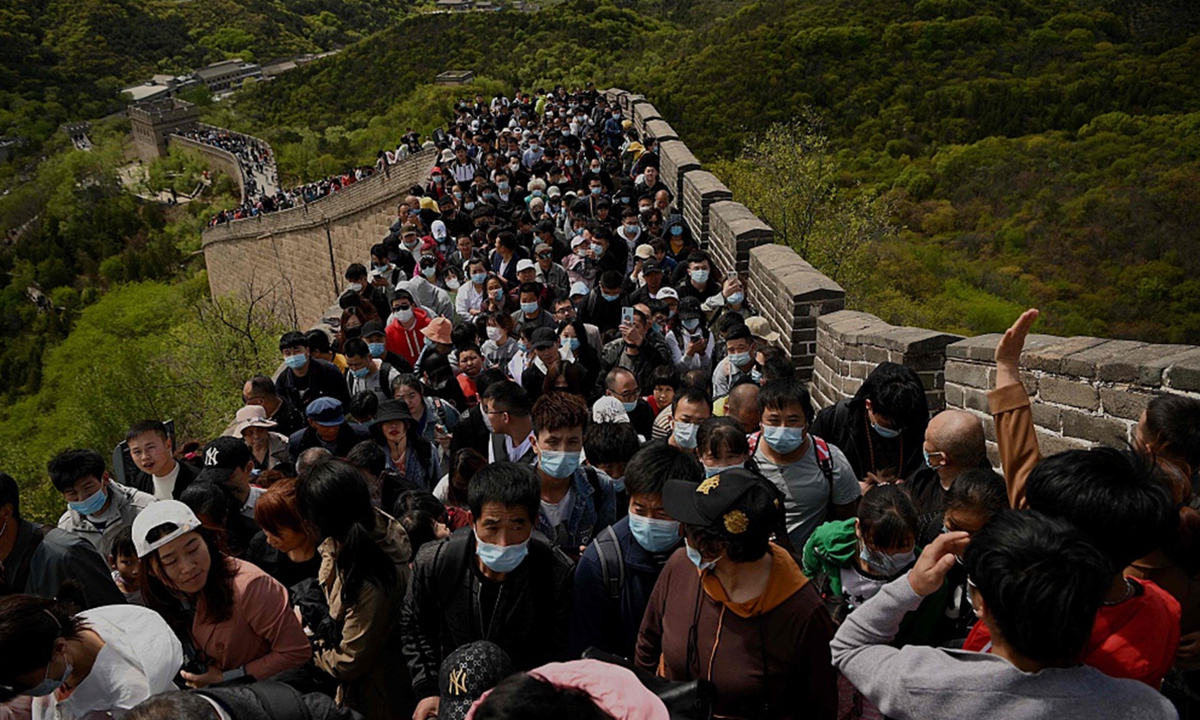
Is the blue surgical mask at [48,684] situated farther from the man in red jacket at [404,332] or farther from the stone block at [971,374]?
the man in red jacket at [404,332]

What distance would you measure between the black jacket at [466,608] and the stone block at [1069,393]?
276cm

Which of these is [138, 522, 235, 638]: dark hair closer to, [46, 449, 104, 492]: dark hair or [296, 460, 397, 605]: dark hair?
[296, 460, 397, 605]: dark hair

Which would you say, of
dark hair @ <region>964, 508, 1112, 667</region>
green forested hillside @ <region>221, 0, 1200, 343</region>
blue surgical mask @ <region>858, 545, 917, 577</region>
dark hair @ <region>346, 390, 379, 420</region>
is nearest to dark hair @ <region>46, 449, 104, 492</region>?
dark hair @ <region>346, 390, 379, 420</region>

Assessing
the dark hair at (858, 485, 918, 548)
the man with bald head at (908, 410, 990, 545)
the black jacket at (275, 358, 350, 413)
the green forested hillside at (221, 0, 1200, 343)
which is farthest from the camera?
the green forested hillside at (221, 0, 1200, 343)

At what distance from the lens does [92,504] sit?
13.4 ft

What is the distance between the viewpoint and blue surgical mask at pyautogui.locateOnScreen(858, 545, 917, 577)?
285 centimetres

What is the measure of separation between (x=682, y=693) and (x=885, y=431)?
2233 millimetres

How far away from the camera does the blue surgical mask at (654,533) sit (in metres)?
3.09

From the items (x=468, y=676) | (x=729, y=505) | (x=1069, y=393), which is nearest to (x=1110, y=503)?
(x=729, y=505)

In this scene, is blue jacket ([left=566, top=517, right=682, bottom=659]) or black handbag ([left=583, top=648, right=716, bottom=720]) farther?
blue jacket ([left=566, top=517, right=682, bottom=659])

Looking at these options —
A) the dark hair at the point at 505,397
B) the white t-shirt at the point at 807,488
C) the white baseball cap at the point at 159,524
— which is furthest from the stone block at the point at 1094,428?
the white baseball cap at the point at 159,524

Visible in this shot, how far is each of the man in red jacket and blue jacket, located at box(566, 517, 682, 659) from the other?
14.9ft

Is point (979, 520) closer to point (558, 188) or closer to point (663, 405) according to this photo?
point (663, 405)

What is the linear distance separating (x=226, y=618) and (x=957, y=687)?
239 centimetres
